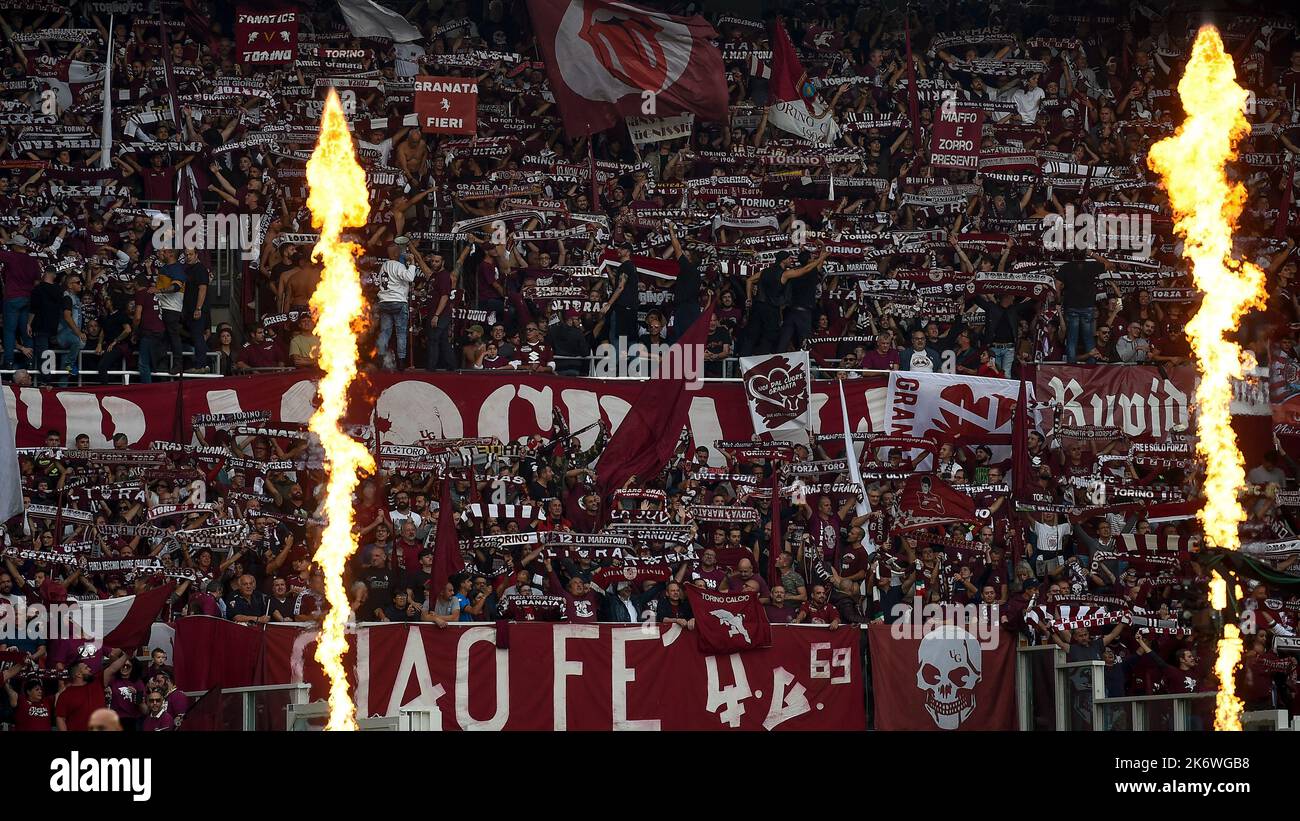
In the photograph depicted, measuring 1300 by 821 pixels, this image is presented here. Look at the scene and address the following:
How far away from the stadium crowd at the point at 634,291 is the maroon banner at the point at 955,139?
0.83 ft

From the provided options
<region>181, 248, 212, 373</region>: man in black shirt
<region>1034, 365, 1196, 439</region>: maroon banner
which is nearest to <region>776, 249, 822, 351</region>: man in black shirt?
<region>1034, 365, 1196, 439</region>: maroon banner

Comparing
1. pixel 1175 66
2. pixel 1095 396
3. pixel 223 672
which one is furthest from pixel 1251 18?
pixel 223 672

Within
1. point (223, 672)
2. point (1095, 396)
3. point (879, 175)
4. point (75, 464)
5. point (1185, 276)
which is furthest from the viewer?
point (879, 175)

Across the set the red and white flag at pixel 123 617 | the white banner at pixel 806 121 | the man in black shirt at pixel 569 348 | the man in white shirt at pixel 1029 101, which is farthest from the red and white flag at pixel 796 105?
the red and white flag at pixel 123 617

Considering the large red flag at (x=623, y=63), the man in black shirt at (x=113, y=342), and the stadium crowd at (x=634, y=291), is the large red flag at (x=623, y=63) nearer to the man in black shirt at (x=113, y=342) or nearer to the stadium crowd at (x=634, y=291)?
the stadium crowd at (x=634, y=291)

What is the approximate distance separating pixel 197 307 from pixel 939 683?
9.58 meters

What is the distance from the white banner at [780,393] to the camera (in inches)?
906

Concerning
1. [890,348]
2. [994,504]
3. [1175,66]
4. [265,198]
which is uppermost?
[1175,66]

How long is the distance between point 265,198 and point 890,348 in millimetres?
7716

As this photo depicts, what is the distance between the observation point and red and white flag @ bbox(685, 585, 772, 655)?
64.1 ft

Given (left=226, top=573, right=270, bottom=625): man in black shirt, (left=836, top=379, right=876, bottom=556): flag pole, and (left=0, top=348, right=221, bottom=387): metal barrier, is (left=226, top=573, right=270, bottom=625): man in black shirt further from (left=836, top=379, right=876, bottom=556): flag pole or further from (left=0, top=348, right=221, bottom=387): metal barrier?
(left=836, top=379, right=876, bottom=556): flag pole

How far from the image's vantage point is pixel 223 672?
1870 cm

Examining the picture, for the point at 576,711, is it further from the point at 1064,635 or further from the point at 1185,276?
the point at 1185,276

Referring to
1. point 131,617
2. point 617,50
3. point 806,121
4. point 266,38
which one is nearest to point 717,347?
point 806,121
